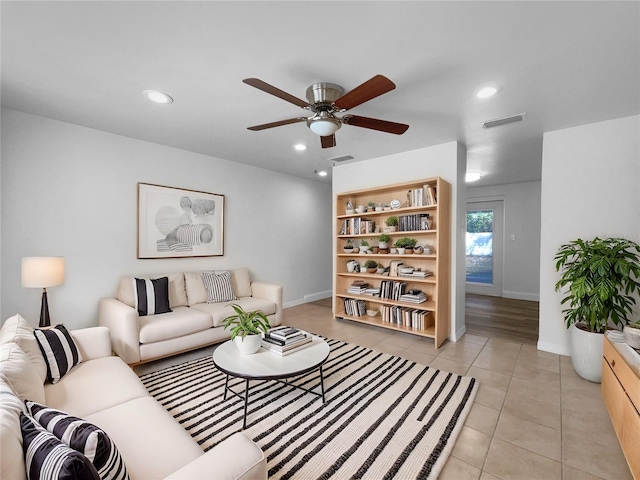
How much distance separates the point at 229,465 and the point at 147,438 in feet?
1.95

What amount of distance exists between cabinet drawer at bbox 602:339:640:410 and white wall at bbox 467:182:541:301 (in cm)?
427

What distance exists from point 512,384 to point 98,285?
4.27 m

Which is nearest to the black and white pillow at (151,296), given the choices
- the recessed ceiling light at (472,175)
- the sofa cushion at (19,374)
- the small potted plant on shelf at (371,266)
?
the sofa cushion at (19,374)

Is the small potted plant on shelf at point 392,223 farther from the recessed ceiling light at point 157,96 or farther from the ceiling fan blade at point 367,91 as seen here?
the recessed ceiling light at point 157,96

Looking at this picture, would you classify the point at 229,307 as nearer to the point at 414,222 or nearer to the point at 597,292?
the point at 414,222

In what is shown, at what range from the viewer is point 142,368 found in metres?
2.79

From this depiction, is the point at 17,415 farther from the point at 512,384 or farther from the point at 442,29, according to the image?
the point at 512,384

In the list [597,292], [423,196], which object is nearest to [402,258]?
[423,196]

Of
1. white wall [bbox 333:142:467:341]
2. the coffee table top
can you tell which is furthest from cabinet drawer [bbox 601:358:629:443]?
the coffee table top

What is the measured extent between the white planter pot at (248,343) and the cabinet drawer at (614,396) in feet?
7.58

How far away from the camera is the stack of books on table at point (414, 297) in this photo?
355 centimetres

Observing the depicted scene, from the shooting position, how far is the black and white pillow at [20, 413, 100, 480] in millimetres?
719

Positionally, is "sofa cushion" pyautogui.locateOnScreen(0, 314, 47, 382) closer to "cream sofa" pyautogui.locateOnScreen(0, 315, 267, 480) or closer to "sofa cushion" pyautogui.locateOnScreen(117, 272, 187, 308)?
"cream sofa" pyautogui.locateOnScreen(0, 315, 267, 480)

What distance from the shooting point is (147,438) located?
126cm
